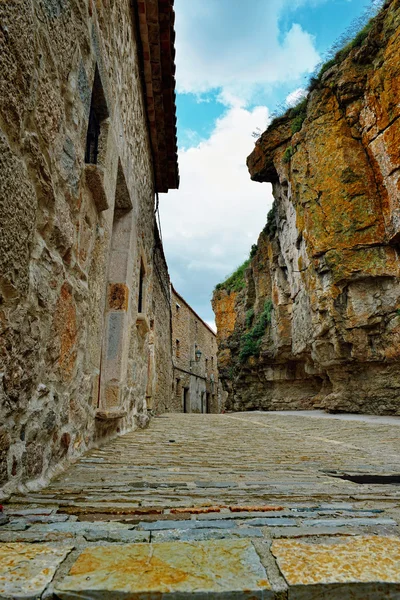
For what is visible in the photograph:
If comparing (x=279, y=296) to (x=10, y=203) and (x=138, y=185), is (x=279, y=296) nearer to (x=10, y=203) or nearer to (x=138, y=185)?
(x=138, y=185)

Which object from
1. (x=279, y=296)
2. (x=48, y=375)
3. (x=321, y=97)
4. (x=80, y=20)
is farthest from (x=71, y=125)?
(x=279, y=296)

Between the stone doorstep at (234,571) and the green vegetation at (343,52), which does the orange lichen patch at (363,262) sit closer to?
the green vegetation at (343,52)

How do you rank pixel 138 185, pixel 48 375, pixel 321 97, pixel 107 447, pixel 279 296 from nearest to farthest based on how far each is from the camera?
pixel 48 375 → pixel 107 447 → pixel 138 185 → pixel 321 97 → pixel 279 296

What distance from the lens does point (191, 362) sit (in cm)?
2166

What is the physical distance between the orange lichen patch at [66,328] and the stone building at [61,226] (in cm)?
1

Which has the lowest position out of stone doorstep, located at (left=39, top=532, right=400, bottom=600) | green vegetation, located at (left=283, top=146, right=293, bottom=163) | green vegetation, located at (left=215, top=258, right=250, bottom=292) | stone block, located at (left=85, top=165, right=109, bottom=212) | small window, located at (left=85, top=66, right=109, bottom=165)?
stone doorstep, located at (left=39, top=532, right=400, bottom=600)

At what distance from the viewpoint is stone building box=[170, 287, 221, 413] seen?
61.3ft

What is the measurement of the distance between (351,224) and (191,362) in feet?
46.0

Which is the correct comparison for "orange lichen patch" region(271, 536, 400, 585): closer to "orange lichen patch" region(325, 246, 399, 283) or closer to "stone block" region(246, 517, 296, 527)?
"stone block" region(246, 517, 296, 527)

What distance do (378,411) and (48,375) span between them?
9.09 metres

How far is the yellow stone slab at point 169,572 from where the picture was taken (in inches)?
29.0

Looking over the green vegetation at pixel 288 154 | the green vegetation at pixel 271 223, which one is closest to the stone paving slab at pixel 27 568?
the green vegetation at pixel 288 154

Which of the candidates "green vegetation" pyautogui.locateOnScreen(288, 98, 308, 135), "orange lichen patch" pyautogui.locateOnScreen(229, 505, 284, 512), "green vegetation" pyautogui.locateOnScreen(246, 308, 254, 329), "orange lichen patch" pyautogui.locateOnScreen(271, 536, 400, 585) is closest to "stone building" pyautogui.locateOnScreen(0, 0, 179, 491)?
"orange lichen patch" pyautogui.locateOnScreen(229, 505, 284, 512)

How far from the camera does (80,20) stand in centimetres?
225
